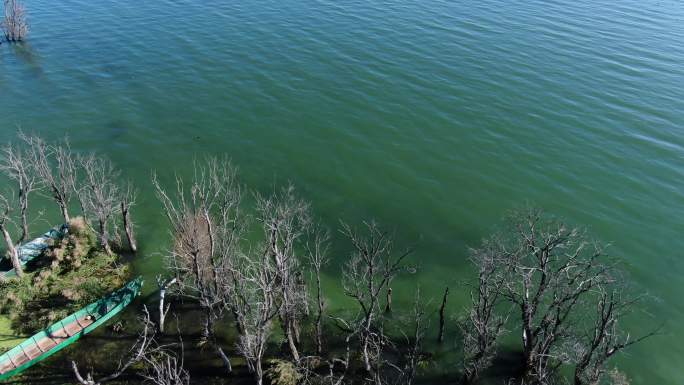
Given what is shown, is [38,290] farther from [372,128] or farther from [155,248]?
[372,128]

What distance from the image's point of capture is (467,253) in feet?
145

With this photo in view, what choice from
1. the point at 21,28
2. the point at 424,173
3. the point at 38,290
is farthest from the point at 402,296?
the point at 21,28

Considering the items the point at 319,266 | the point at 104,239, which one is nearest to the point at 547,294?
the point at 319,266

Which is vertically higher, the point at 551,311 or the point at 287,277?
the point at 287,277

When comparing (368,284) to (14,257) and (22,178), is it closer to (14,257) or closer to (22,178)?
(14,257)

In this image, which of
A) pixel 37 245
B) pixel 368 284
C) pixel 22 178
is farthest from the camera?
pixel 22 178

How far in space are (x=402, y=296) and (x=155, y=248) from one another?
20537mm

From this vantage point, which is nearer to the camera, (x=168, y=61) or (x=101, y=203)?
(x=101, y=203)

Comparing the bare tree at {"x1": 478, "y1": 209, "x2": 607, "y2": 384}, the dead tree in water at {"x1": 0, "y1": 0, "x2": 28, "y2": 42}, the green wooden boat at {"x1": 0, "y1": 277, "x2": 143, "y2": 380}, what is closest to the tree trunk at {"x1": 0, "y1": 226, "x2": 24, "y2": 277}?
the green wooden boat at {"x1": 0, "y1": 277, "x2": 143, "y2": 380}

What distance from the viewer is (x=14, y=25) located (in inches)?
3066

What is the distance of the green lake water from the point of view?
154ft

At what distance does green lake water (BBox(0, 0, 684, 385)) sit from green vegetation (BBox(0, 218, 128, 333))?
2.84 metres

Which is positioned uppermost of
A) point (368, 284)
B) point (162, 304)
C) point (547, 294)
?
point (368, 284)

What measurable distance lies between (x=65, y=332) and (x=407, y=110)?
42.0 metres
